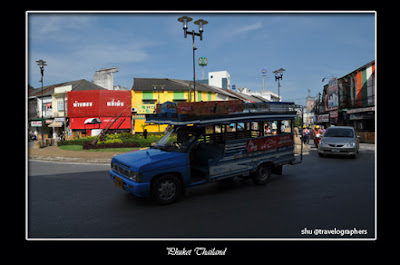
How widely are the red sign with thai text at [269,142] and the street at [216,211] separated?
1123 millimetres

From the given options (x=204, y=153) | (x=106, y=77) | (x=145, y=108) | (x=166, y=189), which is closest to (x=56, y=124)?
(x=106, y=77)

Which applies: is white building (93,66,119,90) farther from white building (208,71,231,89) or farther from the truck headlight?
the truck headlight

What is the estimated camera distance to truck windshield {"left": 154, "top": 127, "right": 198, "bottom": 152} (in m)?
5.98

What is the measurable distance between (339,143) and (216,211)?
31.2ft

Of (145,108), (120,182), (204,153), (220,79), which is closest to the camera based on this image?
(120,182)

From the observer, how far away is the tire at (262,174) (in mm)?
7066

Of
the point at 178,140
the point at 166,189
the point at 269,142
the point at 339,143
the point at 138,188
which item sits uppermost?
the point at 178,140

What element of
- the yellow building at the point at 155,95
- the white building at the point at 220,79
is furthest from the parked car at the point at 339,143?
the white building at the point at 220,79

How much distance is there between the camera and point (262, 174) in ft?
23.7

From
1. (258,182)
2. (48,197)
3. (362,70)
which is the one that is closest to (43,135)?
(48,197)

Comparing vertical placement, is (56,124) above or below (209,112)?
above

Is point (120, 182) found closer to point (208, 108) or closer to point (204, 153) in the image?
point (204, 153)

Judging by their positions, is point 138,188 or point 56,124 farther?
point 56,124
